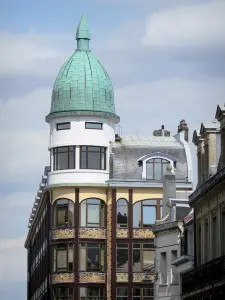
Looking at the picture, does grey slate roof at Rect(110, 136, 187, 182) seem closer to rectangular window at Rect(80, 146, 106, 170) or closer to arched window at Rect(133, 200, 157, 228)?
rectangular window at Rect(80, 146, 106, 170)

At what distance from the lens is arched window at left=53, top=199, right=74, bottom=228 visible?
320 ft

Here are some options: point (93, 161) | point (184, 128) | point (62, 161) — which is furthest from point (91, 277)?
point (184, 128)

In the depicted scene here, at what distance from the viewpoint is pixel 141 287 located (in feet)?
319

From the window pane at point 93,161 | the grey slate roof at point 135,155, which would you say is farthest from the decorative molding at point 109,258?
the window pane at point 93,161

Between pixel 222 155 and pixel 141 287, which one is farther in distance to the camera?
pixel 141 287

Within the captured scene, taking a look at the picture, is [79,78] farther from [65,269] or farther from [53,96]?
[65,269]

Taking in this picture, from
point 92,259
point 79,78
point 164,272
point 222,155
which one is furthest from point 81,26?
point 222,155

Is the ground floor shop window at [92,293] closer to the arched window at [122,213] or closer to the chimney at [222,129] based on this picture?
the arched window at [122,213]

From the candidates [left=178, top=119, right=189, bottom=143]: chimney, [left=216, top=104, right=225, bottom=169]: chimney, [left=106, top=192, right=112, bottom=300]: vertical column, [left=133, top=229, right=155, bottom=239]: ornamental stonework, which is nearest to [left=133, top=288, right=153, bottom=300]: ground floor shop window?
[left=106, top=192, right=112, bottom=300]: vertical column

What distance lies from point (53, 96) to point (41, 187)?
1048 centimetres

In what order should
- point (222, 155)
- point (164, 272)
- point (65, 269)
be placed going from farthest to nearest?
point (65, 269)
point (164, 272)
point (222, 155)

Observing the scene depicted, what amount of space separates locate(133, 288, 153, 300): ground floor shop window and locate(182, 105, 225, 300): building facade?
84.9 ft

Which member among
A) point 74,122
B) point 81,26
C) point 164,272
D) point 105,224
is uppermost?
point 81,26

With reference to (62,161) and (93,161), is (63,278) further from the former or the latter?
(93,161)
